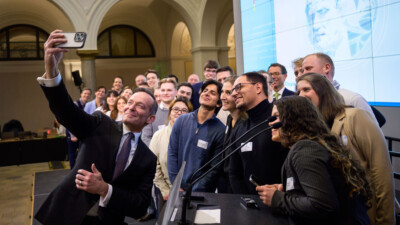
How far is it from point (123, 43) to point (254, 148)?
506 inches

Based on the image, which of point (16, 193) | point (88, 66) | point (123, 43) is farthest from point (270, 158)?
point (123, 43)

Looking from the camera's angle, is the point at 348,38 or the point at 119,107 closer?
the point at 348,38

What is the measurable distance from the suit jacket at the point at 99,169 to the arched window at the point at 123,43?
12768 millimetres

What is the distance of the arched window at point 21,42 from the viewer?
1306cm

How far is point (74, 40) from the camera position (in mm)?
1523

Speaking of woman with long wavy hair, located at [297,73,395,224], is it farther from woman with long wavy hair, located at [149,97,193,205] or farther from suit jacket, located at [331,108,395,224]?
woman with long wavy hair, located at [149,97,193,205]

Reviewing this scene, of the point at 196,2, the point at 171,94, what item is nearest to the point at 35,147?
the point at 196,2

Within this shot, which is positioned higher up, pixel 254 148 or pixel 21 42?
pixel 21 42

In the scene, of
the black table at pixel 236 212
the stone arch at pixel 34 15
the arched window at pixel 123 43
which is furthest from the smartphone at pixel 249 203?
the arched window at pixel 123 43

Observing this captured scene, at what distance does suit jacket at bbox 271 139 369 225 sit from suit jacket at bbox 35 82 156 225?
2.30 ft

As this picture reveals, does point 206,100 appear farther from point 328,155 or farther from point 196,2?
point 196,2

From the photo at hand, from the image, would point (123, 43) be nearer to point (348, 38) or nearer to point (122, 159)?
point (348, 38)

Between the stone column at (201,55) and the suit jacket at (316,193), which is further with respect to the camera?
the stone column at (201,55)

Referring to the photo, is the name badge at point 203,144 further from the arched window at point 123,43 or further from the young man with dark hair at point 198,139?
the arched window at point 123,43
